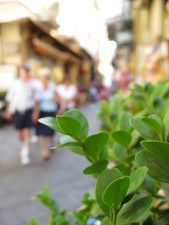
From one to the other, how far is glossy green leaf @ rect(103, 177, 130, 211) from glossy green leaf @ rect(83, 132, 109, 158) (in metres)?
0.22

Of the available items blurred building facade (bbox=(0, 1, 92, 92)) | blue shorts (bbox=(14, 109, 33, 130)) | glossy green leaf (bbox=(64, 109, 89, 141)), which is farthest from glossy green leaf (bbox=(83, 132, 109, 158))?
blurred building facade (bbox=(0, 1, 92, 92))

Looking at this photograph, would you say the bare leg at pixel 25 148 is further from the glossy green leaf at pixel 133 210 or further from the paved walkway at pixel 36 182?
the glossy green leaf at pixel 133 210

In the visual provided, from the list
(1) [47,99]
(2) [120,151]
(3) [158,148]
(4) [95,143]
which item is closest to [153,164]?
(3) [158,148]

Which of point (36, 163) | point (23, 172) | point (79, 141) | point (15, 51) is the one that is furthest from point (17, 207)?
point (15, 51)

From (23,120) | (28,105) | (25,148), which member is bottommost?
(25,148)

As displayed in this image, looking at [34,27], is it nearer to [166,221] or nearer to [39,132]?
[39,132]

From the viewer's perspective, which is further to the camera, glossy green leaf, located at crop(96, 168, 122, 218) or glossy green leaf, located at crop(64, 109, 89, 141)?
glossy green leaf, located at crop(64, 109, 89, 141)

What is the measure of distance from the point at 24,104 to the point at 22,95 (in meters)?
0.17

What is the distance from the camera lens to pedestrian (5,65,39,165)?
5.61m

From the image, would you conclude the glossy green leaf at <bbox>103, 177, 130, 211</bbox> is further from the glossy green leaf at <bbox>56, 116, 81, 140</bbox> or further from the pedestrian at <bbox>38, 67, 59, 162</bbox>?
the pedestrian at <bbox>38, 67, 59, 162</bbox>

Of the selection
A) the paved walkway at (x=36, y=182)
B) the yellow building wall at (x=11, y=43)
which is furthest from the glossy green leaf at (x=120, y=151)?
the yellow building wall at (x=11, y=43)

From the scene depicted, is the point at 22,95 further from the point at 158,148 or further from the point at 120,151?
the point at 158,148

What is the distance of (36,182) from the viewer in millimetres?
4438

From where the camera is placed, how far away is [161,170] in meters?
0.64
